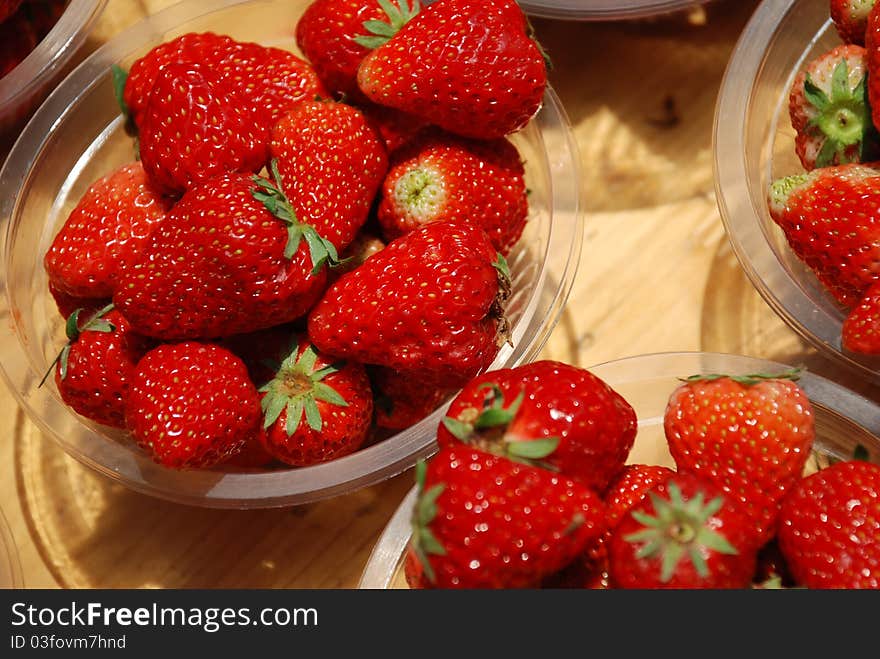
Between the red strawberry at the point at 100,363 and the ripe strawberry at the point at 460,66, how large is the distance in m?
0.42

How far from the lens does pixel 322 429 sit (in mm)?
1104

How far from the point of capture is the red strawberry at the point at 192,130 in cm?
110

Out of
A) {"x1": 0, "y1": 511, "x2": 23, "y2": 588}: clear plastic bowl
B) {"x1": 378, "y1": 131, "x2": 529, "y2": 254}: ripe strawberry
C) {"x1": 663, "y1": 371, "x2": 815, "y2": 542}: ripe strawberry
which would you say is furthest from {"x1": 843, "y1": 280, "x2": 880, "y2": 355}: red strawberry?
{"x1": 0, "y1": 511, "x2": 23, "y2": 588}: clear plastic bowl

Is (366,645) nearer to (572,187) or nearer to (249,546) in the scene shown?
(249,546)

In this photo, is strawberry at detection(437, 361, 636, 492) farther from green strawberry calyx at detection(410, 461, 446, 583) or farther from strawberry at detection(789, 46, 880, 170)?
strawberry at detection(789, 46, 880, 170)

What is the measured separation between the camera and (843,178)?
1.12 meters

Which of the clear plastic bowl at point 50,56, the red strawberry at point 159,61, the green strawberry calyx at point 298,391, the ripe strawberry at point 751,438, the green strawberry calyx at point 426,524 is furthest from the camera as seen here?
the clear plastic bowl at point 50,56

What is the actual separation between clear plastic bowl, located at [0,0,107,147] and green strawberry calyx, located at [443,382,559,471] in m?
0.82

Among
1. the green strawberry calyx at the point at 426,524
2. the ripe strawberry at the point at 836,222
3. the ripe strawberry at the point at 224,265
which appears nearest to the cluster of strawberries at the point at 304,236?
the ripe strawberry at the point at 224,265

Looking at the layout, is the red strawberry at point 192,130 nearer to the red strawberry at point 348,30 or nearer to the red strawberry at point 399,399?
the red strawberry at point 348,30

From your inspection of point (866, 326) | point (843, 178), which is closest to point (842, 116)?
point (843, 178)

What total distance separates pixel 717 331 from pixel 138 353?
31.8 inches

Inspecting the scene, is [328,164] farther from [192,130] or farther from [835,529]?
[835,529]

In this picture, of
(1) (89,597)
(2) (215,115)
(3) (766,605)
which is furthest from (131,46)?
(3) (766,605)
